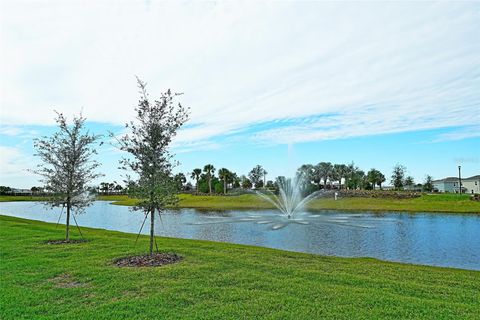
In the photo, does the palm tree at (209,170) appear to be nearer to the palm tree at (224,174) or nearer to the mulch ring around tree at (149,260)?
the palm tree at (224,174)

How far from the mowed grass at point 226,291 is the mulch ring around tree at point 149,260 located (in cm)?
35

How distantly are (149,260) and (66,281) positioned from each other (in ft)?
8.84

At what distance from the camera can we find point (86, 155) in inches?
651

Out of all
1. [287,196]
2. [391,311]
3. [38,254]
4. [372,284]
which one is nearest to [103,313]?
[391,311]

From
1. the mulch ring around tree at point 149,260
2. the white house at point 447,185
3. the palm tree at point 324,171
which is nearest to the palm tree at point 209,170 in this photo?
the palm tree at point 324,171

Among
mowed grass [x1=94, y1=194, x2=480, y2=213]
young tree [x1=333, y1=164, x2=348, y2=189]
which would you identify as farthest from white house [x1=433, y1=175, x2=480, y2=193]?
mowed grass [x1=94, y1=194, x2=480, y2=213]

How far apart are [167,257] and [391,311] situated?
727 cm

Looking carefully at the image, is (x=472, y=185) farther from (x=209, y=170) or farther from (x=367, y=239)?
(x=367, y=239)

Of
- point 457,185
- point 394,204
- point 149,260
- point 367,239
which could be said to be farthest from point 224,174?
point 149,260

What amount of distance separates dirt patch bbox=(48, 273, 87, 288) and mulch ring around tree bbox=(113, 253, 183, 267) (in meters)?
1.57

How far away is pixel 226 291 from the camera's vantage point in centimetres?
785

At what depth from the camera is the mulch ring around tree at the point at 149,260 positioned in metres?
10.9

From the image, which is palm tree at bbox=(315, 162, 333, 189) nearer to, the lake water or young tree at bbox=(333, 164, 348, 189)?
young tree at bbox=(333, 164, 348, 189)

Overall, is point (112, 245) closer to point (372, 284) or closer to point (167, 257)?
point (167, 257)
